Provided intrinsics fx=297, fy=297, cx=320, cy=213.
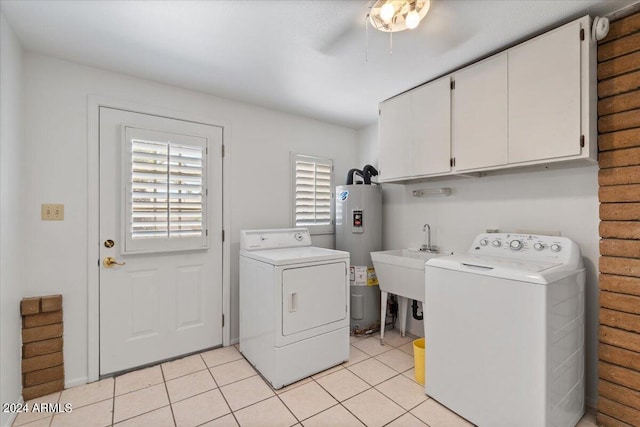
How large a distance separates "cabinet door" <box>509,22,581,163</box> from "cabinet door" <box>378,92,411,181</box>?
841 mm

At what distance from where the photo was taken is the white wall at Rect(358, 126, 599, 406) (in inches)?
75.4

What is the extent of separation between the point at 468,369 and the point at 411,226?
154 centimetres

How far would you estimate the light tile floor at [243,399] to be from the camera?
181 centimetres

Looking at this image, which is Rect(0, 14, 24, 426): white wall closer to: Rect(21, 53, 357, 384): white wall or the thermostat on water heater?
Rect(21, 53, 357, 384): white wall

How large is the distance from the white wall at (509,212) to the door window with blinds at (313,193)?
26.1 inches

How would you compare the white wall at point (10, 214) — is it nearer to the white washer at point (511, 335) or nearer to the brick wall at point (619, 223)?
the white washer at point (511, 335)

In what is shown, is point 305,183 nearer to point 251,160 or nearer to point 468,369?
point 251,160

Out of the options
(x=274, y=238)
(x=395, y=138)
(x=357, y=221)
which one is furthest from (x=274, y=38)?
(x=357, y=221)

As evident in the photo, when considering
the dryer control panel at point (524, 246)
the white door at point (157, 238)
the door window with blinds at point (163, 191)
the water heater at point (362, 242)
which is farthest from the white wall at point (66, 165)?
the dryer control panel at point (524, 246)

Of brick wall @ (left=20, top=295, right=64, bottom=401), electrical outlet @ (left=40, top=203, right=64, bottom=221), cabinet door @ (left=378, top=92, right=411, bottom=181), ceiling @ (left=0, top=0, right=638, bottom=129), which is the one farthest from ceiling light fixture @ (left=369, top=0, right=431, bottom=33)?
brick wall @ (left=20, top=295, right=64, bottom=401)

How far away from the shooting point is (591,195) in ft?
6.26

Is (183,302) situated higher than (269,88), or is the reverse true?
(269,88)

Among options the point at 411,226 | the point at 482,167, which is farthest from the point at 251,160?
the point at 482,167

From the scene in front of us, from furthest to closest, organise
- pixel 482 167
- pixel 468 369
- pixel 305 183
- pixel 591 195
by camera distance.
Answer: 1. pixel 305 183
2. pixel 482 167
3. pixel 591 195
4. pixel 468 369
